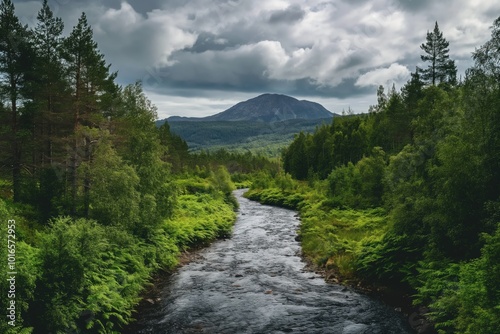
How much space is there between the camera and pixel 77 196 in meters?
23.8

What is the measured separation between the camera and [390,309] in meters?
19.1

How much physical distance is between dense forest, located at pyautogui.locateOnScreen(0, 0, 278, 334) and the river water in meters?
2.04

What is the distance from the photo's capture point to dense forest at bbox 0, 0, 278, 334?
14484 millimetres

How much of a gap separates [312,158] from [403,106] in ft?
163

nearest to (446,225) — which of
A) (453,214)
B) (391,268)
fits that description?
(453,214)

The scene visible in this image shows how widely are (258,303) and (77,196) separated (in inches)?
537

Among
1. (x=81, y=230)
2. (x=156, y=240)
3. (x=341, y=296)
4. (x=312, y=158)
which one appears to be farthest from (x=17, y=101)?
(x=312, y=158)

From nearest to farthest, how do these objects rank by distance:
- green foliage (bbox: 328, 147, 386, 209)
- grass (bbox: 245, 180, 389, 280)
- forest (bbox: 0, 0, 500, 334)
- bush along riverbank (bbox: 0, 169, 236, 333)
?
1. bush along riverbank (bbox: 0, 169, 236, 333)
2. forest (bbox: 0, 0, 500, 334)
3. grass (bbox: 245, 180, 389, 280)
4. green foliage (bbox: 328, 147, 386, 209)

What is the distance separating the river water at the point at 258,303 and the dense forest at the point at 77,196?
2039 mm

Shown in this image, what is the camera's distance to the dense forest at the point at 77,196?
14.5m

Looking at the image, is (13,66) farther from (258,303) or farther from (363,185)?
(363,185)

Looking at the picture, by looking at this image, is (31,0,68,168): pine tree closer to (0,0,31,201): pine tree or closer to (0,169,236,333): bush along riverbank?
(0,0,31,201): pine tree

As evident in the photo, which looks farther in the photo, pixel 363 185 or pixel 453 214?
pixel 363 185

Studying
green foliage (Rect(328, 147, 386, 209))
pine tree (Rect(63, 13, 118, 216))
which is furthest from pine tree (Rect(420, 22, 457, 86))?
pine tree (Rect(63, 13, 118, 216))
